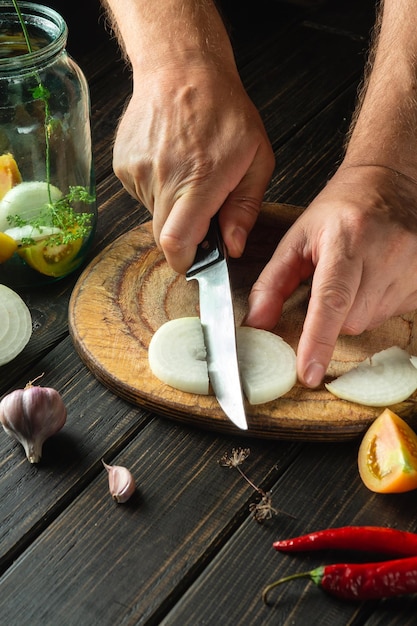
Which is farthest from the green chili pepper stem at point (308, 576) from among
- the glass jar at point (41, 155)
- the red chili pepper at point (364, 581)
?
the glass jar at point (41, 155)

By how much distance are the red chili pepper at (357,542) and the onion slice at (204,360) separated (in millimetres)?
237

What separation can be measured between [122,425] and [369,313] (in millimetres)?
427

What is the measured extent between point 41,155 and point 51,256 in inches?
7.1

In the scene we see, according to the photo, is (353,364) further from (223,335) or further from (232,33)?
(232,33)

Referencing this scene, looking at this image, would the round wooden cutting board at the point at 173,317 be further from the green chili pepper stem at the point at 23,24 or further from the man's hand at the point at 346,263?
the green chili pepper stem at the point at 23,24

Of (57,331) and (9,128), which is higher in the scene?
(9,128)

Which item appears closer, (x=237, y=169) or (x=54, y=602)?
(x=54, y=602)

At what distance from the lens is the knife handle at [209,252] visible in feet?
4.78

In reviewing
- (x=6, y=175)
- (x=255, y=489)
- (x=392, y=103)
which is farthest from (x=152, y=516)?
(x=392, y=103)

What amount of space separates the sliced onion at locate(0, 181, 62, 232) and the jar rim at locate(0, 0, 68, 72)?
21 cm

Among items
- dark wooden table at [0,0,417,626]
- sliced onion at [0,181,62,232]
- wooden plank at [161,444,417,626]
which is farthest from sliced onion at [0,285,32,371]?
wooden plank at [161,444,417,626]

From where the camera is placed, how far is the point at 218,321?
1.37 m

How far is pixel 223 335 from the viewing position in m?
1.35

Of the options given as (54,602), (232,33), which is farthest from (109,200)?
(54,602)
